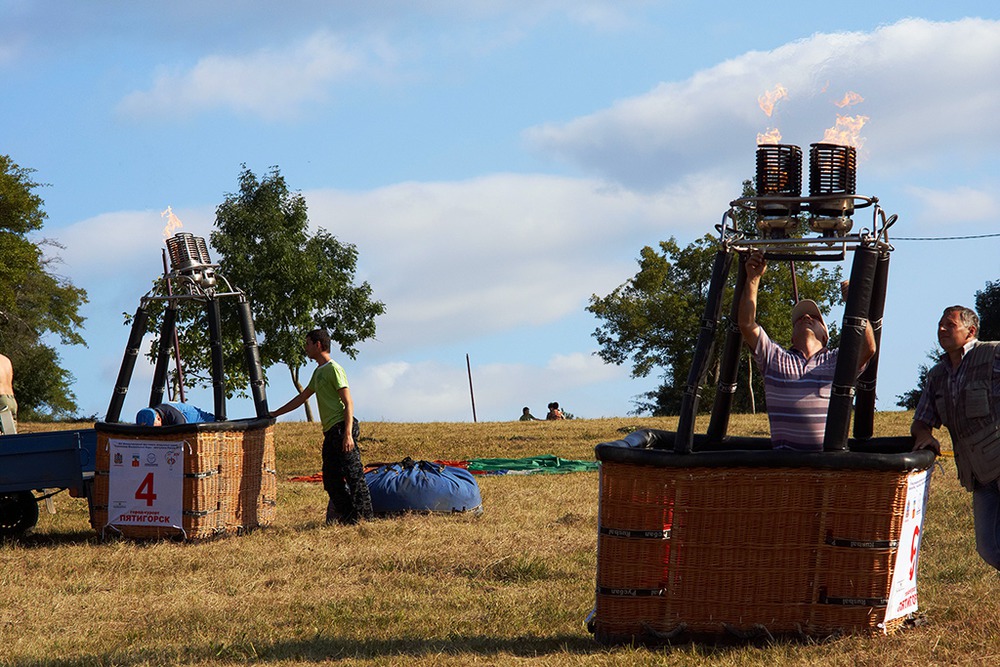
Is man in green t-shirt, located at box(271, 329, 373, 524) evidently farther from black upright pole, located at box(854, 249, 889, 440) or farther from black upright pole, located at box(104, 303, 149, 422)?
black upright pole, located at box(854, 249, 889, 440)

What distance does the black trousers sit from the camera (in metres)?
10.8

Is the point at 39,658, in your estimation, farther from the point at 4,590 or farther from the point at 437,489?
the point at 437,489

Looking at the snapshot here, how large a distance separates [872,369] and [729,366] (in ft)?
2.36

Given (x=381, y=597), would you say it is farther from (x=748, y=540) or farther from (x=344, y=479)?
(x=344, y=479)

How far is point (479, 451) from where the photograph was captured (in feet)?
66.3

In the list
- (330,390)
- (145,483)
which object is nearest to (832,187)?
(330,390)

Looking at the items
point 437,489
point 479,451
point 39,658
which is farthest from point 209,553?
point 479,451

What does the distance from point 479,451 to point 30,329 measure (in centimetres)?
2481

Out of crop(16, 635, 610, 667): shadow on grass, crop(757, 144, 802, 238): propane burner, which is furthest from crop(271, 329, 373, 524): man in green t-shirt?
crop(757, 144, 802, 238): propane burner

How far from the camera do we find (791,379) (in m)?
6.10

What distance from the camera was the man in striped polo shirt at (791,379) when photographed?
6047mm

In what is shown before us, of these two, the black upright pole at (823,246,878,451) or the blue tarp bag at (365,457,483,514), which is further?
the blue tarp bag at (365,457,483,514)

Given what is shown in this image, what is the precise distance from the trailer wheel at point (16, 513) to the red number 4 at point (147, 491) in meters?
1.36

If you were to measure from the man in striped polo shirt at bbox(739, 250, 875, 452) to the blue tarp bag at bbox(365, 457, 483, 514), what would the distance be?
5.59m
